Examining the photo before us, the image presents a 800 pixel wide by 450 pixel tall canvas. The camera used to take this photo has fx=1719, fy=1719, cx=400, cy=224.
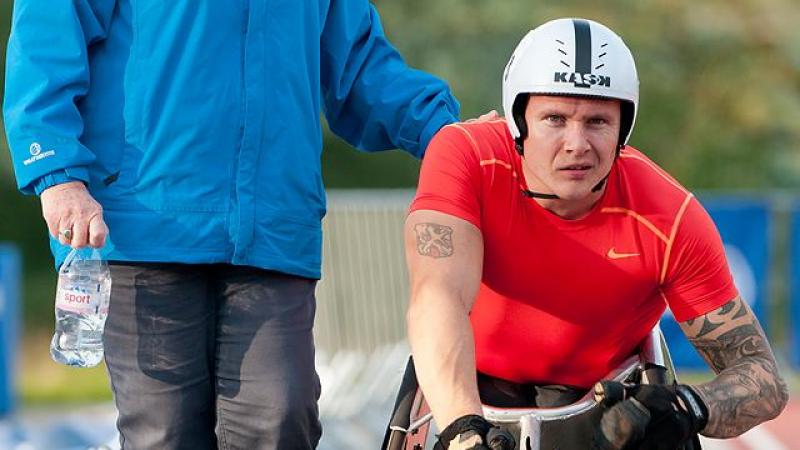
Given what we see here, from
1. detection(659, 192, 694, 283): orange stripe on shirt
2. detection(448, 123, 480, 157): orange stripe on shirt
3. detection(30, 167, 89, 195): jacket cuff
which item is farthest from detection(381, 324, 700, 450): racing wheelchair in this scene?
detection(30, 167, 89, 195): jacket cuff

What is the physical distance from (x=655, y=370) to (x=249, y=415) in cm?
115

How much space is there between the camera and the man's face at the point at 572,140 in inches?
184

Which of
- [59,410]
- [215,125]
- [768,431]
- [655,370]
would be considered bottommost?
[59,410]

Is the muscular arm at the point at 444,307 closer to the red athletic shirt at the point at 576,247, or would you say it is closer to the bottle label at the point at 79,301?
the red athletic shirt at the point at 576,247

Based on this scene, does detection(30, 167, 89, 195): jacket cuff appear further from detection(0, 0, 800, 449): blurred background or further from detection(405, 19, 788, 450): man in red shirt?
detection(0, 0, 800, 449): blurred background

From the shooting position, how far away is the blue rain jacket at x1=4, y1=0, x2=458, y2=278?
473 cm

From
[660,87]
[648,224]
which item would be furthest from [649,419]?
[660,87]

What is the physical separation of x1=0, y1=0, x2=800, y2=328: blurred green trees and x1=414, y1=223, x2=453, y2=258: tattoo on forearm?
19.7 metres

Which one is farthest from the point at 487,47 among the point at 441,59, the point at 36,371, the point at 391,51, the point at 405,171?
the point at 391,51

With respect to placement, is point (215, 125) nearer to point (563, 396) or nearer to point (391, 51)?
point (391, 51)

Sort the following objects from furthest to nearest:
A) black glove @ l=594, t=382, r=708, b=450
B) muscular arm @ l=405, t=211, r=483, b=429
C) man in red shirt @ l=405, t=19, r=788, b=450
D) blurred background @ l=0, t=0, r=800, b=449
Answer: blurred background @ l=0, t=0, r=800, b=449
man in red shirt @ l=405, t=19, r=788, b=450
muscular arm @ l=405, t=211, r=483, b=429
black glove @ l=594, t=382, r=708, b=450

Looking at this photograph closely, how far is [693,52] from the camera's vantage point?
26.2 meters

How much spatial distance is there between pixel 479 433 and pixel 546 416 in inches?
12.4

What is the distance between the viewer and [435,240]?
15.3ft
